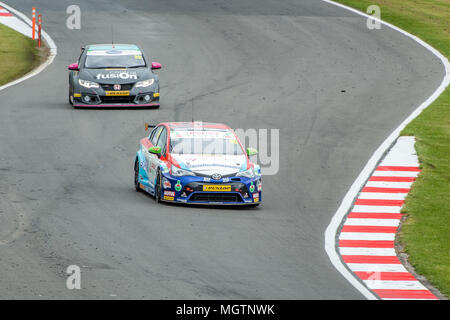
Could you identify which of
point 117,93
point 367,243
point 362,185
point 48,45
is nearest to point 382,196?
point 362,185

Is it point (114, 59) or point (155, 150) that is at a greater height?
point (114, 59)

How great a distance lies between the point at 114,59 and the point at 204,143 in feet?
33.2

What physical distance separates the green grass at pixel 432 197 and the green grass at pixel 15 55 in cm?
1323

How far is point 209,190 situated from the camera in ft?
62.4

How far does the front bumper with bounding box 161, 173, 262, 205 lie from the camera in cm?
1897

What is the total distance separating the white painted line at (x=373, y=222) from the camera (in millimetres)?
18688

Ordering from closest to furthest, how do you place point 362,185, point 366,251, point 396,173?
1. point 366,251
2. point 362,185
3. point 396,173

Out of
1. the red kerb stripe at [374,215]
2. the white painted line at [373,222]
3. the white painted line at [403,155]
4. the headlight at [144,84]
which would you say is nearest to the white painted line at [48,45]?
the headlight at [144,84]

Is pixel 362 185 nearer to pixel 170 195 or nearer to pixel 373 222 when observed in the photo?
pixel 373 222

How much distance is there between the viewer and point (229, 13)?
143 feet

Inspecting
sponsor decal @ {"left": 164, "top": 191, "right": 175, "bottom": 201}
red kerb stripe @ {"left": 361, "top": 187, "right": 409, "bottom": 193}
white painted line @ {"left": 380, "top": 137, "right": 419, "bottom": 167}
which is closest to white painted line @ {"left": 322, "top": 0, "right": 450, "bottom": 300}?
white painted line @ {"left": 380, "top": 137, "right": 419, "bottom": 167}

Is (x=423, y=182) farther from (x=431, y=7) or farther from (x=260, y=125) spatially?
(x=431, y=7)

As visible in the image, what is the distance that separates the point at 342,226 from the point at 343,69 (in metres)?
16.8

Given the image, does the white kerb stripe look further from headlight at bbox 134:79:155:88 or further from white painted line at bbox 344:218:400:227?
headlight at bbox 134:79:155:88
